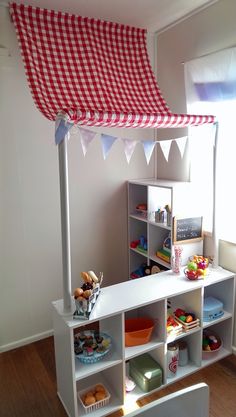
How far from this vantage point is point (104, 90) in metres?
2.29

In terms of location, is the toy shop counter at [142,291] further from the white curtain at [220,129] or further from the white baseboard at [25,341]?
the white baseboard at [25,341]

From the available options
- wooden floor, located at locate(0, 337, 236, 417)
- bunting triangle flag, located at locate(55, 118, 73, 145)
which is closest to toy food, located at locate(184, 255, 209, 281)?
wooden floor, located at locate(0, 337, 236, 417)

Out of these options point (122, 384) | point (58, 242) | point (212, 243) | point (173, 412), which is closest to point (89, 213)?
point (58, 242)

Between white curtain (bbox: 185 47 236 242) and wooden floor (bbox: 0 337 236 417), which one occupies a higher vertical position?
white curtain (bbox: 185 47 236 242)

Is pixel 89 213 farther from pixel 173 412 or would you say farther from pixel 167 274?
pixel 173 412

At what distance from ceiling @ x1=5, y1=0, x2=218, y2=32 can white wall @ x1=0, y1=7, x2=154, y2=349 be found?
406 mm

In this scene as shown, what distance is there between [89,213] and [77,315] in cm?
115

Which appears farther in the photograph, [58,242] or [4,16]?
[58,242]

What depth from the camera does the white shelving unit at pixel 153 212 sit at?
2.30 metres

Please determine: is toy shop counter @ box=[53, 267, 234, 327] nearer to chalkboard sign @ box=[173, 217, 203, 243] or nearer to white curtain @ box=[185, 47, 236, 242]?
chalkboard sign @ box=[173, 217, 203, 243]

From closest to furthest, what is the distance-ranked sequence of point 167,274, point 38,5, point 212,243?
1. point 38,5
2. point 167,274
3. point 212,243

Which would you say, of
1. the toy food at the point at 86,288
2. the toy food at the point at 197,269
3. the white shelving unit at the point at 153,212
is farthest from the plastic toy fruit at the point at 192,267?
the toy food at the point at 86,288

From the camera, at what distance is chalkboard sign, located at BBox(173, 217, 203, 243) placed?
2293mm

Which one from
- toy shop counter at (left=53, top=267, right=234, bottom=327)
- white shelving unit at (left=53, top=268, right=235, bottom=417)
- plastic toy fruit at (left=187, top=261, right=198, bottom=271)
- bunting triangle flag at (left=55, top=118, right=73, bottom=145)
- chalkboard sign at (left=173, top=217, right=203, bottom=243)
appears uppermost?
bunting triangle flag at (left=55, top=118, right=73, bottom=145)
